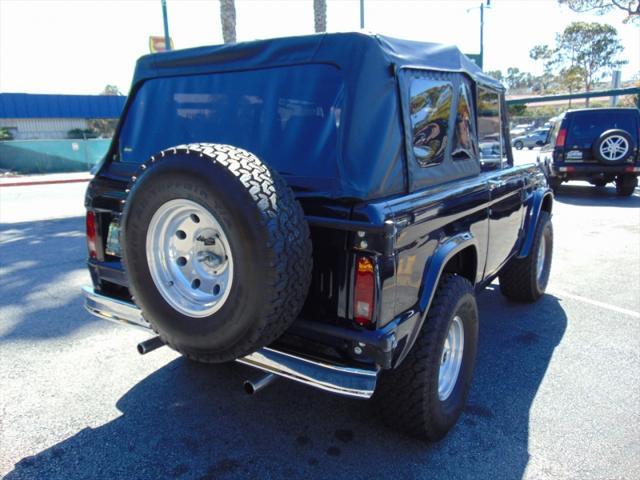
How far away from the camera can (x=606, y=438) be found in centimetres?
278

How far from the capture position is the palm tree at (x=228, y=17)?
11586 millimetres

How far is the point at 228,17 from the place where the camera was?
1162cm

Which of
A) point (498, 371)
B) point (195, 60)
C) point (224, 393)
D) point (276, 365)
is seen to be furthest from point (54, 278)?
point (498, 371)

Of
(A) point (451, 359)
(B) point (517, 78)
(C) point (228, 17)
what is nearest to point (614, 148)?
(C) point (228, 17)

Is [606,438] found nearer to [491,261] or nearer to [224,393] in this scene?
[491,261]

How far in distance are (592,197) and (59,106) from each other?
3234 centimetres

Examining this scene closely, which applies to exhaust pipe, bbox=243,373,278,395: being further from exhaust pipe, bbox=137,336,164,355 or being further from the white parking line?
the white parking line

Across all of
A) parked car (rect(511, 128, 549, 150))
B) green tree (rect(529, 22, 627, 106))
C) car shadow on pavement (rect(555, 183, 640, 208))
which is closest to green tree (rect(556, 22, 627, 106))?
green tree (rect(529, 22, 627, 106))

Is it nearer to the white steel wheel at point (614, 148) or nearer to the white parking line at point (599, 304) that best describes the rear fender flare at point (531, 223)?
the white parking line at point (599, 304)

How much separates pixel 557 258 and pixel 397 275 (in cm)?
506

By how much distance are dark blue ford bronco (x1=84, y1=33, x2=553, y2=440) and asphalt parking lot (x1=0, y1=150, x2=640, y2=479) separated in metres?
0.30

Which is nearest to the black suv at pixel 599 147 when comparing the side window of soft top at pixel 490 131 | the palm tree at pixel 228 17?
the palm tree at pixel 228 17

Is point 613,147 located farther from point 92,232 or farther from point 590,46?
point 590,46

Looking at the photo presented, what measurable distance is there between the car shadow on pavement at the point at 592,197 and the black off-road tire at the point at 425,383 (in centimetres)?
930
